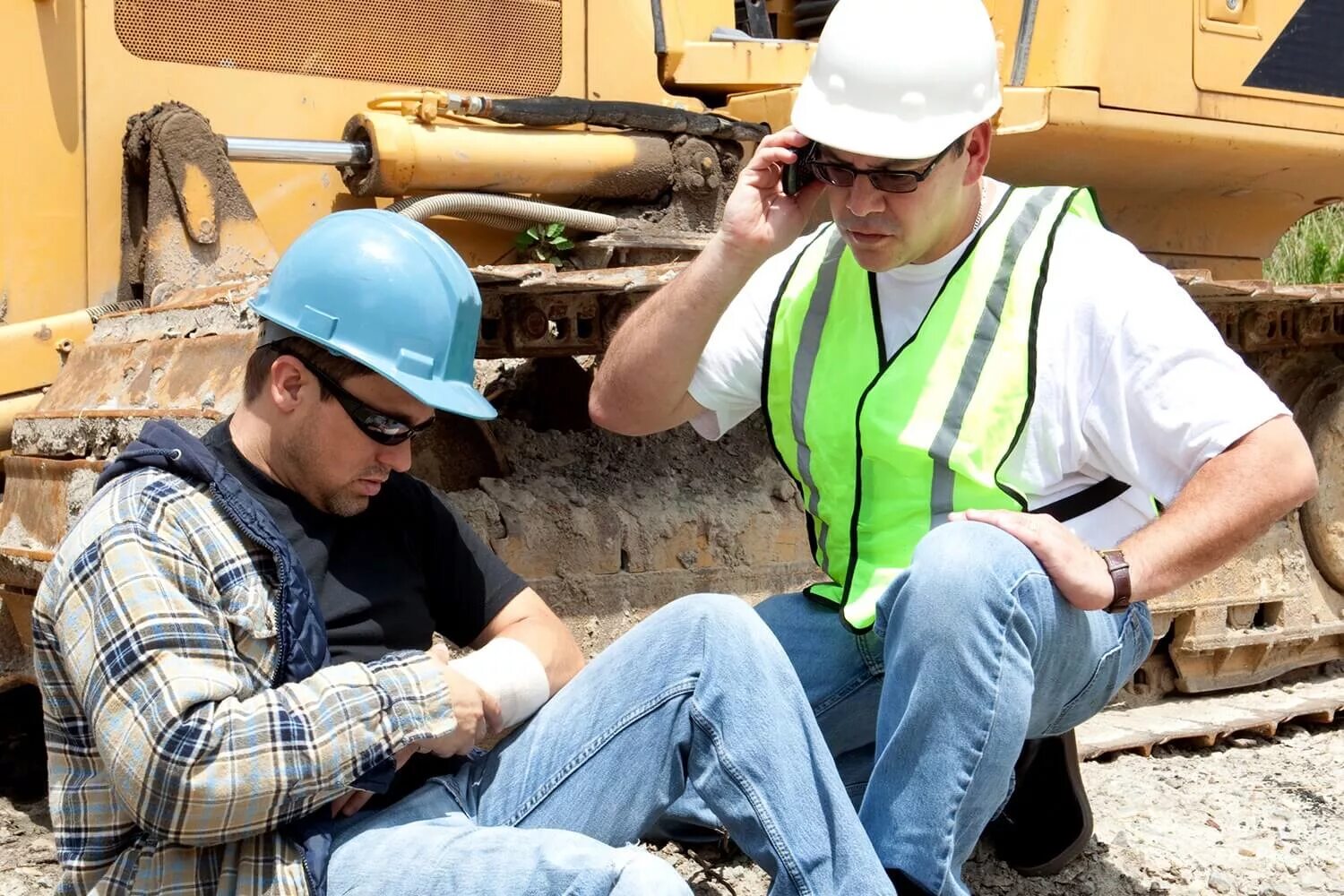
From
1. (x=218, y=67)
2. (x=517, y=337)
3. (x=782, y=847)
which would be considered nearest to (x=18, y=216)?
(x=218, y=67)

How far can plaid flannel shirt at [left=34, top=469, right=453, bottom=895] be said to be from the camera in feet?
6.62

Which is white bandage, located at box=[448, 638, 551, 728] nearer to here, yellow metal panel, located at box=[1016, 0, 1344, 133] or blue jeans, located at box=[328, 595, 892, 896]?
blue jeans, located at box=[328, 595, 892, 896]

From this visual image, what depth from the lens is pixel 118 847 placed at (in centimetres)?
215

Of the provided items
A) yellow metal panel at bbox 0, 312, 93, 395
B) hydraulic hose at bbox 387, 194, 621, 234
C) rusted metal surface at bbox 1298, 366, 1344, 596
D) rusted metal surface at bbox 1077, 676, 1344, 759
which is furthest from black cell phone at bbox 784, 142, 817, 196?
rusted metal surface at bbox 1298, 366, 1344, 596

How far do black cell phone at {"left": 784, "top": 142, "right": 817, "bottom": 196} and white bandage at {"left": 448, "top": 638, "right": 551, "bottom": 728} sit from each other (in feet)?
3.36

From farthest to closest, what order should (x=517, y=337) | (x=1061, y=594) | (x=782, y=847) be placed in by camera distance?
(x=517, y=337) < (x=1061, y=594) < (x=782, y=847)

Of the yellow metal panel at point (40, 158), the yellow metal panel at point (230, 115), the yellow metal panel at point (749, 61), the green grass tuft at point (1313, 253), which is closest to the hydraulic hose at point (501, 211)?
the yellow metal panel at point (230, 115)

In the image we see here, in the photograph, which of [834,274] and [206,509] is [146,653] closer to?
[206,509]

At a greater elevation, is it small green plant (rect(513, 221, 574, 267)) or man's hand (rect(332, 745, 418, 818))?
small green plant (rect(513, 221, 574, 267))

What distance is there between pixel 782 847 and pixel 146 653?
1011 millimetres

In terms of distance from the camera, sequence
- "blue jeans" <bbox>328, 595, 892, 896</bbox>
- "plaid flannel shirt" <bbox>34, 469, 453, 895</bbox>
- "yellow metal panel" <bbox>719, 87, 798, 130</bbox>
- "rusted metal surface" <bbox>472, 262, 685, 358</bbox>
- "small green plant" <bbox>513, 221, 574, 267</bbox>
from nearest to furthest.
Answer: "plaid flannel shirt" <bbox>34, 469, 453, 895</bbox>, "blue jeans" <bbox>328, 595, 892, 896</bbox>, "rusted metal surface" <bbox>472, 262, 685, 358</bbox>, "small green plant" <bbox>513, 221, 574, 267</bbox>, "yellow metal panel" <bbox>719, 87, 798, 130</bbox>

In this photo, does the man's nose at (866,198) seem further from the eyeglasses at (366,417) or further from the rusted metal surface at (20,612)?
the rusted metal surface at (20,612)

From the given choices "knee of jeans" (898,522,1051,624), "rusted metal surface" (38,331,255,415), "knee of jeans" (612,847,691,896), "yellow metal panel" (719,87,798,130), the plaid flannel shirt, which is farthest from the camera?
"yellow metal panel" (719,87,798,130)

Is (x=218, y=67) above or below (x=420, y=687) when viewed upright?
above
